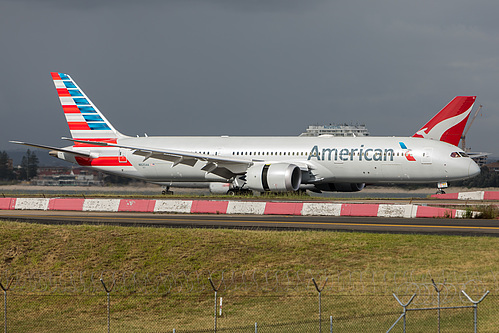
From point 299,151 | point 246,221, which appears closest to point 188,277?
point 246,221

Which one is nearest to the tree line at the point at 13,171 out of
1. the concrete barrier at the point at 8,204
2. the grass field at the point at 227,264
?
the concrete barrier at the point at 8,204

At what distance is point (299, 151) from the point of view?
4622 centimetres

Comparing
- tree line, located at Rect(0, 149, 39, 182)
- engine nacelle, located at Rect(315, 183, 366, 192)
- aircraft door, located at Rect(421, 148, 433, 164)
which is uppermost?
tree line, located at Rect(0, 149, 39, 182)

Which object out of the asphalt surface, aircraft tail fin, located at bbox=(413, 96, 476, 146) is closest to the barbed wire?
the asphalt surface

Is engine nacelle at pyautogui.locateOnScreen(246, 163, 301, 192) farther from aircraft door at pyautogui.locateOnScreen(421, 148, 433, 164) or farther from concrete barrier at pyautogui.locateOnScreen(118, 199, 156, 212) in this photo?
concrete barrier at pyautogui.locateOnScreen(118, 199, 156, 212)

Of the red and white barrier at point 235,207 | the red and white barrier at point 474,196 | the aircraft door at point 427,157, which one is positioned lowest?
the red and white barrier at point 235,207

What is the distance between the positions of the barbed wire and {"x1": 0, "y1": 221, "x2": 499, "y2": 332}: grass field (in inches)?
8.9

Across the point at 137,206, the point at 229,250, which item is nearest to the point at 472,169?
the point at 137,206

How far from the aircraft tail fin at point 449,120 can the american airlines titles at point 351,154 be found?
660cm

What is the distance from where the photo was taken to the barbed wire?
55.9ft

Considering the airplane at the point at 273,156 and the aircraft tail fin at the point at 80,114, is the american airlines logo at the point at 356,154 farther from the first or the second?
the aircraft tail fin at the point at 80,114

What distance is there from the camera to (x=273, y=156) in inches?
1857

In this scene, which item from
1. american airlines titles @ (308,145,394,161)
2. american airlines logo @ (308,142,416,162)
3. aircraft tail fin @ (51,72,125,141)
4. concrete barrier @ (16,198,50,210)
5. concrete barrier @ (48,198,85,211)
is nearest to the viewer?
concrete barrier @ (48,198,85,211)

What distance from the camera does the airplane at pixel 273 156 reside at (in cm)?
4291
